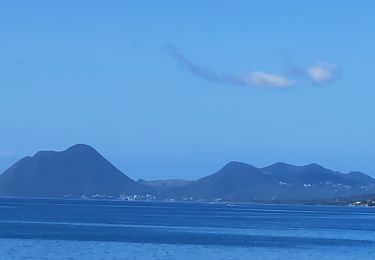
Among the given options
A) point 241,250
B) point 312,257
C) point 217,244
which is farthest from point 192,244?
point 312,257

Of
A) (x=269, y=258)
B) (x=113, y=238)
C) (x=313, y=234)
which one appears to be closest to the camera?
(x=269, y=258)

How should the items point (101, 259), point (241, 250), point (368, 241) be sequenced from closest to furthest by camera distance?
1. point (101, 259)
2. point (241, 250)
3. point (368, 241)

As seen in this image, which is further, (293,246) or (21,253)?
(293,246)

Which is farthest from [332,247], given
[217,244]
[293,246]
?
[217,244]

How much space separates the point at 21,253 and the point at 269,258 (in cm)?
1712

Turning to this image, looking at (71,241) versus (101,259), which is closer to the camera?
(101,259)

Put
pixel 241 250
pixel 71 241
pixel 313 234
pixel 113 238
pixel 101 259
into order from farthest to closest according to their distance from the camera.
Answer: pixel 313 234
pixel 113 238
pixel 71 241
pixel 241 250
pixel 101 259

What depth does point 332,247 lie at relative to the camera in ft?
282

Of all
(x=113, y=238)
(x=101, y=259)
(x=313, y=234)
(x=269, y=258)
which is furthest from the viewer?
(x=313, y=234)

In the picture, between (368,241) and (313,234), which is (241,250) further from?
(313,234)

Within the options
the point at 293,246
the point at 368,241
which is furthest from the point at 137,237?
the point at 368,241

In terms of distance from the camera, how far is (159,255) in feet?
238

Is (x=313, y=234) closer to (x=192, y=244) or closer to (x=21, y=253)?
(x=192, y=244)

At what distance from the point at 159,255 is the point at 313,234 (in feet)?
133
